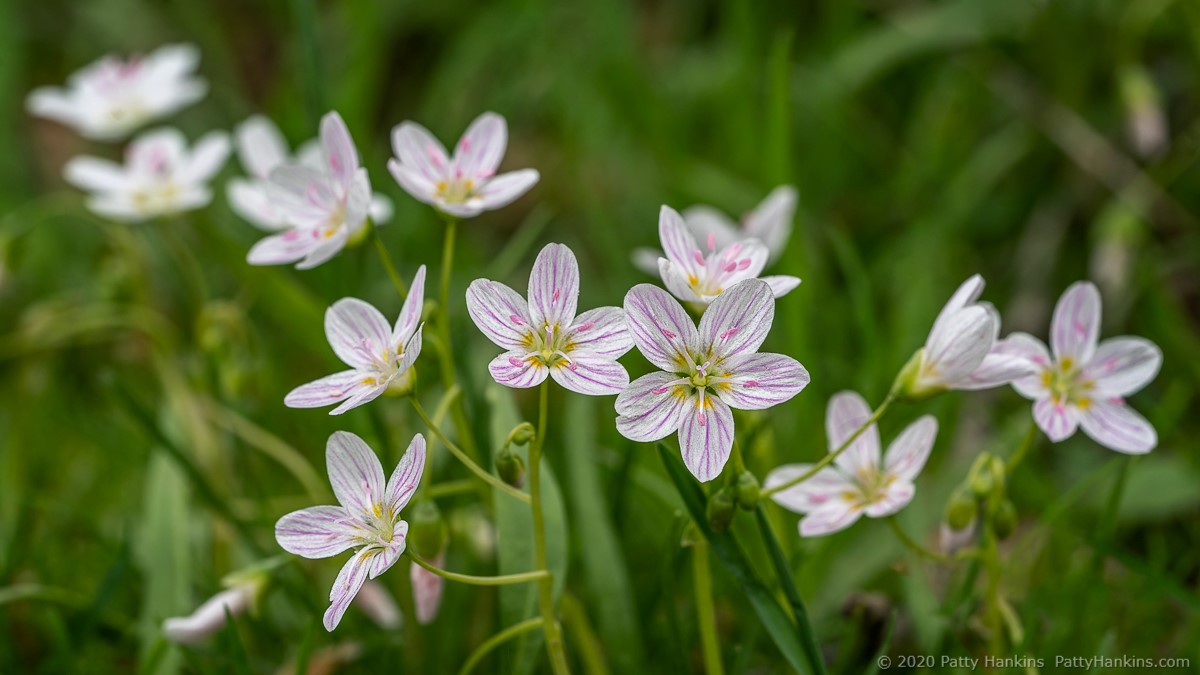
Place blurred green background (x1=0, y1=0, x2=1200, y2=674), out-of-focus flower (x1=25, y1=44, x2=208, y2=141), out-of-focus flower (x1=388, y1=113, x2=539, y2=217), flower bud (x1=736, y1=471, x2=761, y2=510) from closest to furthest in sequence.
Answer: flower bud (x1=736, y1=471, x2=761, y2=510), out-of-focus flower (x1=388, y1=113, x2=539, y2=217), blurred green background (x1=0, y1=0, x2=1200, y2=674), out-of-focus flower (x1=25, y1=44, x2=208, y2=141)

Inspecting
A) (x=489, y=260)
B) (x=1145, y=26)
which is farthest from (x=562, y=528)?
(x=1145, y=26)

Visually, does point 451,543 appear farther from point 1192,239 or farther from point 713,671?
point 1192,239

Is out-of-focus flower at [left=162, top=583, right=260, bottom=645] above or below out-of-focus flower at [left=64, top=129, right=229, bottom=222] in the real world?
below

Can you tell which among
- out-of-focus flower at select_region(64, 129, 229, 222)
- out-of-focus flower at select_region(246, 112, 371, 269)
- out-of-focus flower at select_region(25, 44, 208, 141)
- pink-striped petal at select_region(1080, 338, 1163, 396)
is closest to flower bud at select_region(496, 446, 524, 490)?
out-of-focus flower at select_region(246, 112, 371, 269)

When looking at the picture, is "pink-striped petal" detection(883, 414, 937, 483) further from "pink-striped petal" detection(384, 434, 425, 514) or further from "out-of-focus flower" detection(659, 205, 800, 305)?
"pink-striped petal" detection(384, 434, 425, 514)

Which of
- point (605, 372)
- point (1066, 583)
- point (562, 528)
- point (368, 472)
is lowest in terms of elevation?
point (1066, 583)

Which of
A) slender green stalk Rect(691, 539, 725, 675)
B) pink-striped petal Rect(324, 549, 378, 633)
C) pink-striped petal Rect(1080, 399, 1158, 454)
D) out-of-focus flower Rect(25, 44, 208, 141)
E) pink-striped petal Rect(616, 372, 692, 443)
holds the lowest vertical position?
slender green stalk Rect(691, 539, 725, 675)

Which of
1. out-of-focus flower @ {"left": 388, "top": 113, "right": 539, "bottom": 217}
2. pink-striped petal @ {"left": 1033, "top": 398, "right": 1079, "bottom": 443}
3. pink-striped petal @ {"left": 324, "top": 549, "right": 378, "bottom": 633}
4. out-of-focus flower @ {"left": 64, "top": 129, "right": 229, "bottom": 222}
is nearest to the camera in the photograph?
pink-striped petal @ {"left": 324, "top": 549, "right": 378, "bottom": 633}

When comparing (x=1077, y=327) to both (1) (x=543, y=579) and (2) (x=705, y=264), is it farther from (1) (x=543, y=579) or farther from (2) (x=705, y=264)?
(1) (x=543, y=579)
